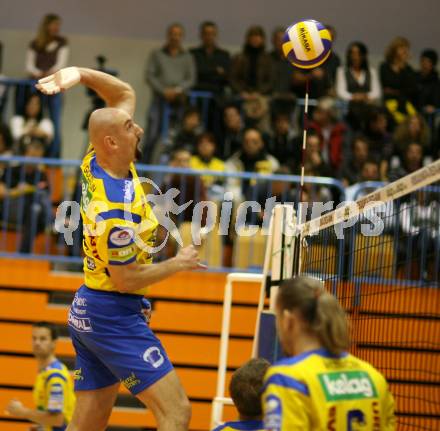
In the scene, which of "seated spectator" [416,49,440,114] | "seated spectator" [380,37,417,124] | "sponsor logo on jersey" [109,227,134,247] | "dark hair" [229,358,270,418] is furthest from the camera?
"seated spectator" [416,49,440,114]

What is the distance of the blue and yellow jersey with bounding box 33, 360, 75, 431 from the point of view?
7.82 meters

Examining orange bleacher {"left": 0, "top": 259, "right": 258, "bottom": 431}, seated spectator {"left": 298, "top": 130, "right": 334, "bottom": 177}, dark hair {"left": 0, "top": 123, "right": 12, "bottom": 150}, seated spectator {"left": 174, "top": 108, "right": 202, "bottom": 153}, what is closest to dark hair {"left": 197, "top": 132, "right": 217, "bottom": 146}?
seated spectator {"left": 174, "top": 108, "right": 202, "bottom": 153}

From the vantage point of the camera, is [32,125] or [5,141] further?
[32,125]

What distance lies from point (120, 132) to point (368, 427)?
2.44 metres

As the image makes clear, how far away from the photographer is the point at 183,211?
10.9 meters

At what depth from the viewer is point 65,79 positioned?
5.39m

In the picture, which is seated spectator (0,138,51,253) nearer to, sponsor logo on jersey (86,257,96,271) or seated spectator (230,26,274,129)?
seated spectator (230,26,274,129)

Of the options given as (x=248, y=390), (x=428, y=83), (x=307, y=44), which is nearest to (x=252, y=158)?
(x=428, y=83)

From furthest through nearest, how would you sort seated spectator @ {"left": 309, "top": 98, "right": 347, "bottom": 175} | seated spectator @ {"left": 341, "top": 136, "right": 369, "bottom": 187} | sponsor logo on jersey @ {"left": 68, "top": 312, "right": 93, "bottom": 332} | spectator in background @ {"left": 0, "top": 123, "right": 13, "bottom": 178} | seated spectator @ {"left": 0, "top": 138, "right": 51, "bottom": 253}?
seated spectator @ {"left": 309, "top": 98, "right": 347, "bottom": 175} → seated spectator @ {"left": 341, "top": 136, "right": 369, "bottom": 187} → spectator in background @ {"left": 0, "top": 123, "right": 13, "bottom": 178} → seated spectator @ {"left": 0, "top": 138, "right": 51, "bottom": 253} → sponsor logo on jersey @ {"left": 68, "top": 312, "right": 93, "bottom": 332}

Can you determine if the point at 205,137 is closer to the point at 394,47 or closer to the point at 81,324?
the point at 394,47

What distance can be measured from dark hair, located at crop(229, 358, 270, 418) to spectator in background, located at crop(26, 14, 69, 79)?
976 cm

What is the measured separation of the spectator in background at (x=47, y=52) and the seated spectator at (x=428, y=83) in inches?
213

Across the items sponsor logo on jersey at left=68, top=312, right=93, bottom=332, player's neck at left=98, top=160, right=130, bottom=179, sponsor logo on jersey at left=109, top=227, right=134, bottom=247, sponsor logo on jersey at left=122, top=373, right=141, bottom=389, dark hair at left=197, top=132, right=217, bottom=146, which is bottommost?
sponsor logo on jersey at left=122, top=373, right=141, bottom=389

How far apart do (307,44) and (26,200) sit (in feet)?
18.4
